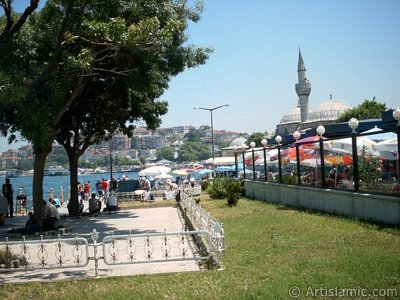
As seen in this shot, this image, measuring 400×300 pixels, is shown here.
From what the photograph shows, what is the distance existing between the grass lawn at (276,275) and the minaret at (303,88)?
343ft

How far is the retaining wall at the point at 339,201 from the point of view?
1132 cm

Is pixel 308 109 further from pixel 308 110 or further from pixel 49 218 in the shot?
pixel 49 218

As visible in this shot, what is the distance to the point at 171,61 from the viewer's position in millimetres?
14555

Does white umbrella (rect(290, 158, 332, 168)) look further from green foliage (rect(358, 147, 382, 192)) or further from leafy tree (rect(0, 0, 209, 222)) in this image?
leafy tree (rect(0, 0, 209, 222))

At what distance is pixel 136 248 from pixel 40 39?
8034mm

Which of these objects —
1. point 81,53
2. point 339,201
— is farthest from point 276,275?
point 81,53

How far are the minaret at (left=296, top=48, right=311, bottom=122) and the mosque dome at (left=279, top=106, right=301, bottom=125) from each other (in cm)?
1158

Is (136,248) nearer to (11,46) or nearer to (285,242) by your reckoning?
(285,242)

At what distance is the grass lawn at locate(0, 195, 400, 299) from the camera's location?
21.4 ft

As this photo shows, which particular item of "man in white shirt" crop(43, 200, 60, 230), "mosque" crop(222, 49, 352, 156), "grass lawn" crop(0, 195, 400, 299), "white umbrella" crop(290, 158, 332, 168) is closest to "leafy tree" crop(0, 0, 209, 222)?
"man in white shirt" crop(43, 200, 60, 230)

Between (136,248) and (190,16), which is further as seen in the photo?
(190,16)

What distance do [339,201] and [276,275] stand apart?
7499mm

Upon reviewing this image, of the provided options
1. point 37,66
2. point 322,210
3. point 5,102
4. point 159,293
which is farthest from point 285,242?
point 37,66

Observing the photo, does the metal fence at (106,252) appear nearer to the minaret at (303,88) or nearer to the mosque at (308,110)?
the mosque at (308,110)
